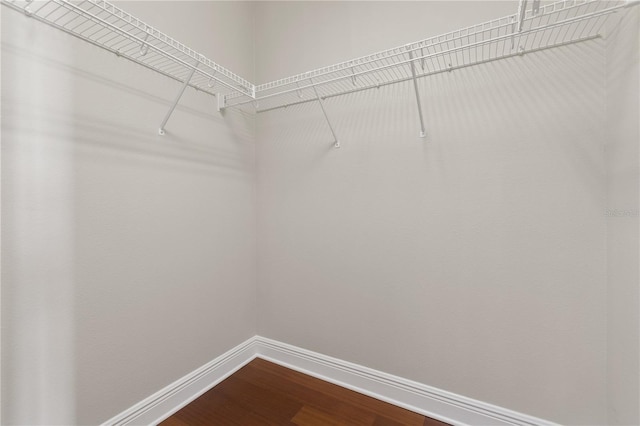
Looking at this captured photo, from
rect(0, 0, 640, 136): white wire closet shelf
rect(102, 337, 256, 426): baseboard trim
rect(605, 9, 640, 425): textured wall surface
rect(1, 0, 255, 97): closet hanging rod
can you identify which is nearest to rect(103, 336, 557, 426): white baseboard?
rect(102, 337, 256, 426): baseboard trim

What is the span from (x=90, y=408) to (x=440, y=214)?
169cm

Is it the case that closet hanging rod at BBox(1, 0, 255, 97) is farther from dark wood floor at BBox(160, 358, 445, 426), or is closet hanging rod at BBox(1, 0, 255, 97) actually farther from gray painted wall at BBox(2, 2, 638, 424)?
dark wood floor at BBox(160, 358, 445, 426)

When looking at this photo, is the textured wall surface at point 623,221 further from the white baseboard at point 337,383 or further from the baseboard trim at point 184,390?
the baseboard trim at point 184,390

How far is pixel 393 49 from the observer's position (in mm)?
1081

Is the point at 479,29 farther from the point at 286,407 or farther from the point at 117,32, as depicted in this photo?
the point at 286,407

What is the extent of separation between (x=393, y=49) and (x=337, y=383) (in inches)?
68.4

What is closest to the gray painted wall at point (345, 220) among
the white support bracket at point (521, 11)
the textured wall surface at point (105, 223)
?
the textured wall surface at point (105, 223)

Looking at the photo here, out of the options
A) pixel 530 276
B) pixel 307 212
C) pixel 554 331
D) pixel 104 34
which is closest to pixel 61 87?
pixel 104 34

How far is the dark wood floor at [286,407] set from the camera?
122cm

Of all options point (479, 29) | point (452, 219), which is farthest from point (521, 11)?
point (452, 219)

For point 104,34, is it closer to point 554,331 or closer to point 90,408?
point 90,408

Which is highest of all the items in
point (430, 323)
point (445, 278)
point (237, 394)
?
point (445, 278)

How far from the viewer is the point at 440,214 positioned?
125 centimetres

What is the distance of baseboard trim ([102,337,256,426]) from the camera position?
114 cm
